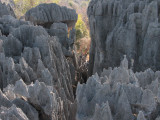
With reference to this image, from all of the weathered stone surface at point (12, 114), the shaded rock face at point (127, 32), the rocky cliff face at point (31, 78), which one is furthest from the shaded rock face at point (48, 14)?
the weathered stone surface at point (12, 114)

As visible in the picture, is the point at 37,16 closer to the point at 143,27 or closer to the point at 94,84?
the point at 143,27

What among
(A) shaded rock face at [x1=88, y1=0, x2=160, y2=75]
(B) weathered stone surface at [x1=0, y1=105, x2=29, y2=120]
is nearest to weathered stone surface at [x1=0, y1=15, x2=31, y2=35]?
(A) shaded rock face at [x1=88, y1=0, x2=160, y2=75]

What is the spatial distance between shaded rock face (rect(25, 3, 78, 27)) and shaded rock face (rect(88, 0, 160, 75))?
4.89 meters

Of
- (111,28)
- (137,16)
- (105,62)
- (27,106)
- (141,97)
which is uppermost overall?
(137,16)

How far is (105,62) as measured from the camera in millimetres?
11445

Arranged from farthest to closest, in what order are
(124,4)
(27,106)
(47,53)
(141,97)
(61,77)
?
(124,4) < (61,77) < (47,53) < (27,106) < (141,97)

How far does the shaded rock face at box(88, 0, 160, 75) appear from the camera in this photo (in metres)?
8.77

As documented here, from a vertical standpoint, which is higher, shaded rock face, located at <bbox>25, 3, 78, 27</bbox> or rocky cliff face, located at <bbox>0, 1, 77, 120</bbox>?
shaded rock face, located at <bbox>25, 3, 78, 27</bbox>

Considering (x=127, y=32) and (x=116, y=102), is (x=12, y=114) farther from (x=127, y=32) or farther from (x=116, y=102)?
(x=127, y=32)

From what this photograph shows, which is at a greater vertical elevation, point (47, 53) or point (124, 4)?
point (124, 4)

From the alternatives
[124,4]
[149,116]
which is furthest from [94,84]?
[124,4]

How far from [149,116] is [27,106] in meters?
2.75

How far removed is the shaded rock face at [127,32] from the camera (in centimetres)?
877

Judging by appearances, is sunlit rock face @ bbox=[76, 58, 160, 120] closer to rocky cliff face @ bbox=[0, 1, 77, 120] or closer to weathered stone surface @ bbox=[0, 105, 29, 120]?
rocky cliff face @ bbox=[0, 1, 77, 120]
